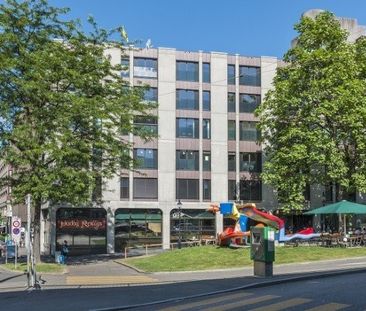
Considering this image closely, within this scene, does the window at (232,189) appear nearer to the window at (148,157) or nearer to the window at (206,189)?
the window at (206,189)

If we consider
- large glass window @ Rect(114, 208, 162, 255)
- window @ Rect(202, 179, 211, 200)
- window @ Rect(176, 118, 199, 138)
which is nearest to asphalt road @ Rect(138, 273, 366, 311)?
large glass window @ Rect(114, 208, 162, 255)

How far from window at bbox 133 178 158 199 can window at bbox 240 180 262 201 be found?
8245 mm

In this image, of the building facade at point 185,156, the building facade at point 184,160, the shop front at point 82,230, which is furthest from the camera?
the building facade at point 185,156

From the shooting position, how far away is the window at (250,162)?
56844mm

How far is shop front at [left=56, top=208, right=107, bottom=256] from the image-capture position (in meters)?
52.1

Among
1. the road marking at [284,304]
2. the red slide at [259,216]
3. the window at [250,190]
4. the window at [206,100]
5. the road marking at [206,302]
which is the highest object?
the window at [206,100]

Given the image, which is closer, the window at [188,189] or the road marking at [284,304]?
the road marking at [284,304]

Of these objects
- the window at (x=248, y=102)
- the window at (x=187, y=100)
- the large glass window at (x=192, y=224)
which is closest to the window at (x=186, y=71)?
the window at (x=187, y=100)

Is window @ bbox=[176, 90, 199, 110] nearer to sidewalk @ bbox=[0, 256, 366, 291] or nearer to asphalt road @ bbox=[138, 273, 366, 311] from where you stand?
sidewalk @ bbox=[0, 256, 366, 291]

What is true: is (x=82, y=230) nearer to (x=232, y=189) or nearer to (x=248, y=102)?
(x=232, y=189)

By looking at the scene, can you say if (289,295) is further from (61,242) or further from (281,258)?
(61,242)

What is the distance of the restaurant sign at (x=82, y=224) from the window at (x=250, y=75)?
18.6 metres

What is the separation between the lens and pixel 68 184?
103 feet

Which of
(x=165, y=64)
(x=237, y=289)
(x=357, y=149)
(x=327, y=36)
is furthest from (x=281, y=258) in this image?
(x=165, y=64)
